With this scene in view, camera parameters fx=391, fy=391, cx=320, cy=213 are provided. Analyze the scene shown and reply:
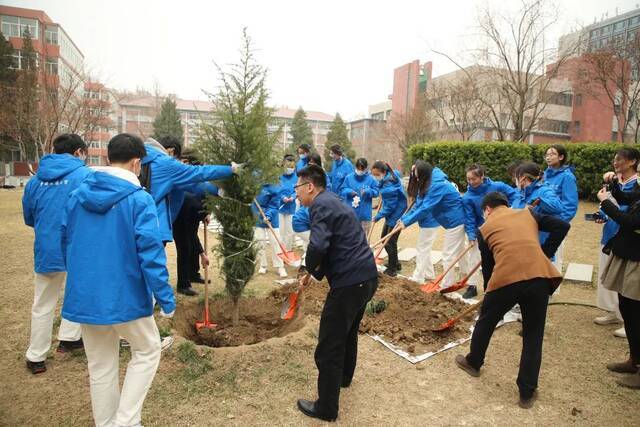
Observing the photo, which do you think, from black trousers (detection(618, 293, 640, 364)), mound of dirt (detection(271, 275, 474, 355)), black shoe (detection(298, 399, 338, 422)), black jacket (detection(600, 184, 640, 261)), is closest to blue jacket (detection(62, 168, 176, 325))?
black shoe (detection(298, 399, 338, 422))

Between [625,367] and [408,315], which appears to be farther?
[408,315]

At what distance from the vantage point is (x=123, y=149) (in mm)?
2809

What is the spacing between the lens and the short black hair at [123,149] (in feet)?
9.18

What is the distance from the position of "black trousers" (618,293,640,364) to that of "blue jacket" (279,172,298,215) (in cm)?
579

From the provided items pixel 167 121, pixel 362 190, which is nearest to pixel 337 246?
pixel 362 190

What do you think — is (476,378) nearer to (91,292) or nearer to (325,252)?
(325,252)

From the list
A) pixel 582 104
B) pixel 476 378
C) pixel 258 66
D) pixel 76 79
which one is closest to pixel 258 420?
pixel 476 378

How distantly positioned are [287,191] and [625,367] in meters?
6.07

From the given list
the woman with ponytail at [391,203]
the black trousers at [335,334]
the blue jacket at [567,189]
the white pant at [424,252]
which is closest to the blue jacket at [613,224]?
the blue jacket at [567,189]

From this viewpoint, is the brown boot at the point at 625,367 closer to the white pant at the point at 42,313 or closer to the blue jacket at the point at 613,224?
the blue jacket at the point at 613,224

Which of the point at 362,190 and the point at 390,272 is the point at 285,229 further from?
the point at 390,272

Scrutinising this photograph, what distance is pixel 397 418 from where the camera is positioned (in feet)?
11.1

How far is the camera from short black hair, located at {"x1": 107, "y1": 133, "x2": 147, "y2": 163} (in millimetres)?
2799

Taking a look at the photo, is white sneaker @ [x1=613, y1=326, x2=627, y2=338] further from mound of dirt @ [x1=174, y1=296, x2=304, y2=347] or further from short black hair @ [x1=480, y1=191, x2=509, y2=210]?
mound of dirt @ [x1=174, y1=296, x2=304, y2=347]
